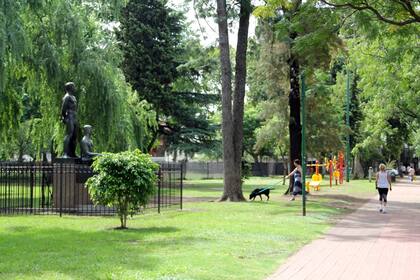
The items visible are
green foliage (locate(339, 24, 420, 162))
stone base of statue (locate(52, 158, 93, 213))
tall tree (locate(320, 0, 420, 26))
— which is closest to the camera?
→ tall tree (locate(320, 0, 420, 26))

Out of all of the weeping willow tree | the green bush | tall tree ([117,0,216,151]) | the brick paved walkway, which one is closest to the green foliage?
the brick paved walkway

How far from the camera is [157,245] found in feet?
37.9

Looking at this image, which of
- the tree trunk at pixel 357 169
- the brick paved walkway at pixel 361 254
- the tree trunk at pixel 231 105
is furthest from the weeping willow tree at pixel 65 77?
the tree trunk at pixel 357 169

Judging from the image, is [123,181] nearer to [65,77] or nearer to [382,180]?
[65,77]

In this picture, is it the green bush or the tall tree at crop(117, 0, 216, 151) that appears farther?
the tall tree at crop(117, 0, 216, 151)

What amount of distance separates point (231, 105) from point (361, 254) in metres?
14.6

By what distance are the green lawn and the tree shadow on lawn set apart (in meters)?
0.01

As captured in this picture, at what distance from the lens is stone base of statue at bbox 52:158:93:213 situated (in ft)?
60.1

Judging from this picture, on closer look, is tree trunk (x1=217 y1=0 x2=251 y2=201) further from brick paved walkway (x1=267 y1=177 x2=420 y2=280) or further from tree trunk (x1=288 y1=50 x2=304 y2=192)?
brick paved walkway (x1=267 y1=177 x2=420 y2=280)

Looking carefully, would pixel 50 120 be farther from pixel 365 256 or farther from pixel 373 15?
pixel 365 256

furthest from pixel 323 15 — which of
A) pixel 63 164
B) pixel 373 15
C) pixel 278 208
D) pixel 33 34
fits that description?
pixel 33 34

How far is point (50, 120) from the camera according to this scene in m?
24.8

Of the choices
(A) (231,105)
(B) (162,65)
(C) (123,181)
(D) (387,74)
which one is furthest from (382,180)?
(B) (162,65)

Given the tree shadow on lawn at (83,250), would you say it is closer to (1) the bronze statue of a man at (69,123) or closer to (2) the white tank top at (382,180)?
(1) the bronze statue of a man at (69,123)
